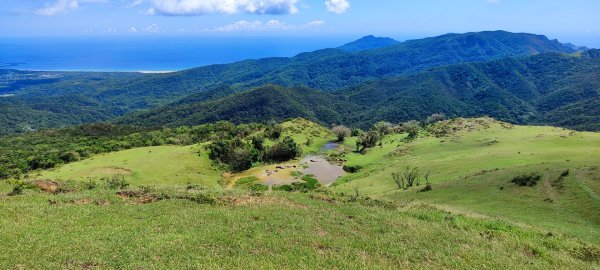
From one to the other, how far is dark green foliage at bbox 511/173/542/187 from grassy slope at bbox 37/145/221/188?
3974cm

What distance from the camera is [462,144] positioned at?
7938cm

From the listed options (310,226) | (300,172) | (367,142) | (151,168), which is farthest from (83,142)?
(310,226)

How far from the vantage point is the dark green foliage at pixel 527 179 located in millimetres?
32969

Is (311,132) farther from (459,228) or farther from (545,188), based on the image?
(459,228)

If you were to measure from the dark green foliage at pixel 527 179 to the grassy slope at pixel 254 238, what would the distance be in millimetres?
11430

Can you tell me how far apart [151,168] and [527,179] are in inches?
2122

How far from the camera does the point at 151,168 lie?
64375 mm

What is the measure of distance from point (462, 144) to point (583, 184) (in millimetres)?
50914

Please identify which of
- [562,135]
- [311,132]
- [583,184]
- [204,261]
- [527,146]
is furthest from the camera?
[311,132]

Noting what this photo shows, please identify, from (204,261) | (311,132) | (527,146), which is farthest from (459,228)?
(311,132)

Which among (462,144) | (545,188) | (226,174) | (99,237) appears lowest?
(226,174)

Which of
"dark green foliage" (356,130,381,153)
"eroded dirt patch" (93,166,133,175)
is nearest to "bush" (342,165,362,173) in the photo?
"dark green foliage" (356,130,381,153)

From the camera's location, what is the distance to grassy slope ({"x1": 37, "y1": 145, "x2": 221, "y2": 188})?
5919 cm

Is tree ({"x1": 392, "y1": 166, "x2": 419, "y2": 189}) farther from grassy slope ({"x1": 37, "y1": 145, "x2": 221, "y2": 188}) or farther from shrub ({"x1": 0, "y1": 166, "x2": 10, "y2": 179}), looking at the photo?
shrub ({"x1": 0, "y1": 166, "x2": 10, "y2": 179})
